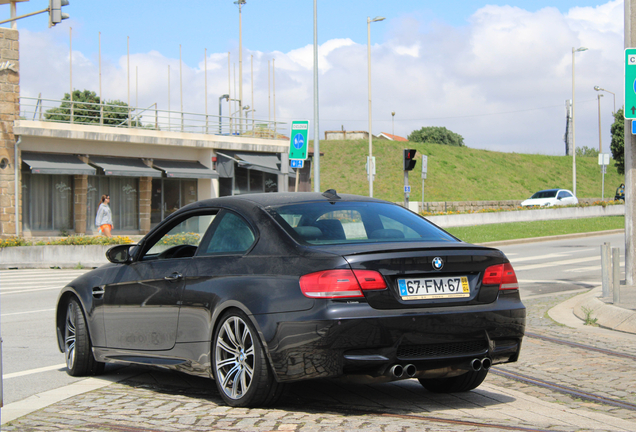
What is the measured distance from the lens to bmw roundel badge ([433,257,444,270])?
473 cm

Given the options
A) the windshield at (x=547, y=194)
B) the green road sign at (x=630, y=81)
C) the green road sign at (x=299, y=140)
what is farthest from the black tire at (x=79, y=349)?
the windshield at (x=547, y=194)

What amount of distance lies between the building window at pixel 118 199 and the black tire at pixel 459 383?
98.1 feet

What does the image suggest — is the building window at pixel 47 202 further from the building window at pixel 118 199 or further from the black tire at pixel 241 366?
the black tire at pixel 241 366

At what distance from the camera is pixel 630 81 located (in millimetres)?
10766

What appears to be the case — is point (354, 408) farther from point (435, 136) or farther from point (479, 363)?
point (435, 136)

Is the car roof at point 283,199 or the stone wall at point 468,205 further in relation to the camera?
the stone wall at point 468,205

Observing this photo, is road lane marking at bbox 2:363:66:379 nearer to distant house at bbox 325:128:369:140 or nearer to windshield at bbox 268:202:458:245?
windshield at bbox 268:202:458:245

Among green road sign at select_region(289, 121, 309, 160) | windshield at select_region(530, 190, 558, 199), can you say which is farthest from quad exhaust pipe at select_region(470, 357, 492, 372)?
windshield at select_region(530, 190, 558, 199)

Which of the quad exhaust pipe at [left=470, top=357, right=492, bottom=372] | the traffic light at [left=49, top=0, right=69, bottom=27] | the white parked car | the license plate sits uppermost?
the traffic light at [left=49, top=0, right=69, bottom=27]

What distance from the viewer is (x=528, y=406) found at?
5.23 meters

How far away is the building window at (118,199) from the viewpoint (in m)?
33.7

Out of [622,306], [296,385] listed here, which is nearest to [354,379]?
[296,385]

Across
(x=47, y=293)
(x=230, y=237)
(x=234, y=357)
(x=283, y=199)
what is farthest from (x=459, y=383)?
(x=47, y=293)

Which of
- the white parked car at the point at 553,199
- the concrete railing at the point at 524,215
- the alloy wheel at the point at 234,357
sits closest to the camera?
the alloy wheel at the point at 234,357
